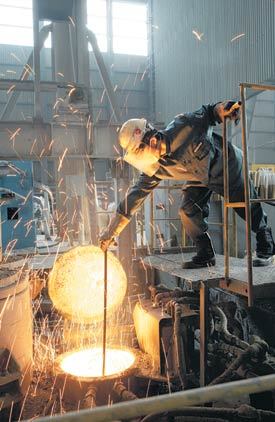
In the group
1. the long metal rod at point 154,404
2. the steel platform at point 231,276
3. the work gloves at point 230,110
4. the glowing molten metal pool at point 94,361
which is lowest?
the glowing molten metal pool at point 94,361

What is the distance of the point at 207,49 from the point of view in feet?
45.3

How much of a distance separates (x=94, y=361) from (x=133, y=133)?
7.68 ft

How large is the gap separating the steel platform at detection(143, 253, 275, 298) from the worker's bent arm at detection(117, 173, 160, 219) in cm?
71

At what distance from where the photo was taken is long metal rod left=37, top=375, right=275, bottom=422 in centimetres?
119

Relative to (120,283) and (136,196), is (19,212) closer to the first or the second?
(120,283)

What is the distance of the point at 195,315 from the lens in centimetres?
388

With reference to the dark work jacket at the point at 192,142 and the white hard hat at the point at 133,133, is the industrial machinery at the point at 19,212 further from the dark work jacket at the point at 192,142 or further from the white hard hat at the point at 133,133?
the dark work jacket at the point at 192,142

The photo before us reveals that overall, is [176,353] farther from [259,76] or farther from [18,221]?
[259,76]

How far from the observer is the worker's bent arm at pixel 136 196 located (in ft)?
12.8

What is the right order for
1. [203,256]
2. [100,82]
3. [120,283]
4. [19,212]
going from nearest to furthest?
1. [203,256]
2. [120,283]
3. [19,212]
4. [100,82]

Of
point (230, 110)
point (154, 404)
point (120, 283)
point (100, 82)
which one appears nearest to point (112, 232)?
point (120, 283)

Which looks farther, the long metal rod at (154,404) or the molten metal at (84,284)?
the molten metal at (84,284)

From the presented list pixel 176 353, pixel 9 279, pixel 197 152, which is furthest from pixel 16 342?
pixel 197 152

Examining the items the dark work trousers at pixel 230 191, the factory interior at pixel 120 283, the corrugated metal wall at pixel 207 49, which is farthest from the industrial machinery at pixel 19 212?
the corrugated metal wall at pixel 207 49
